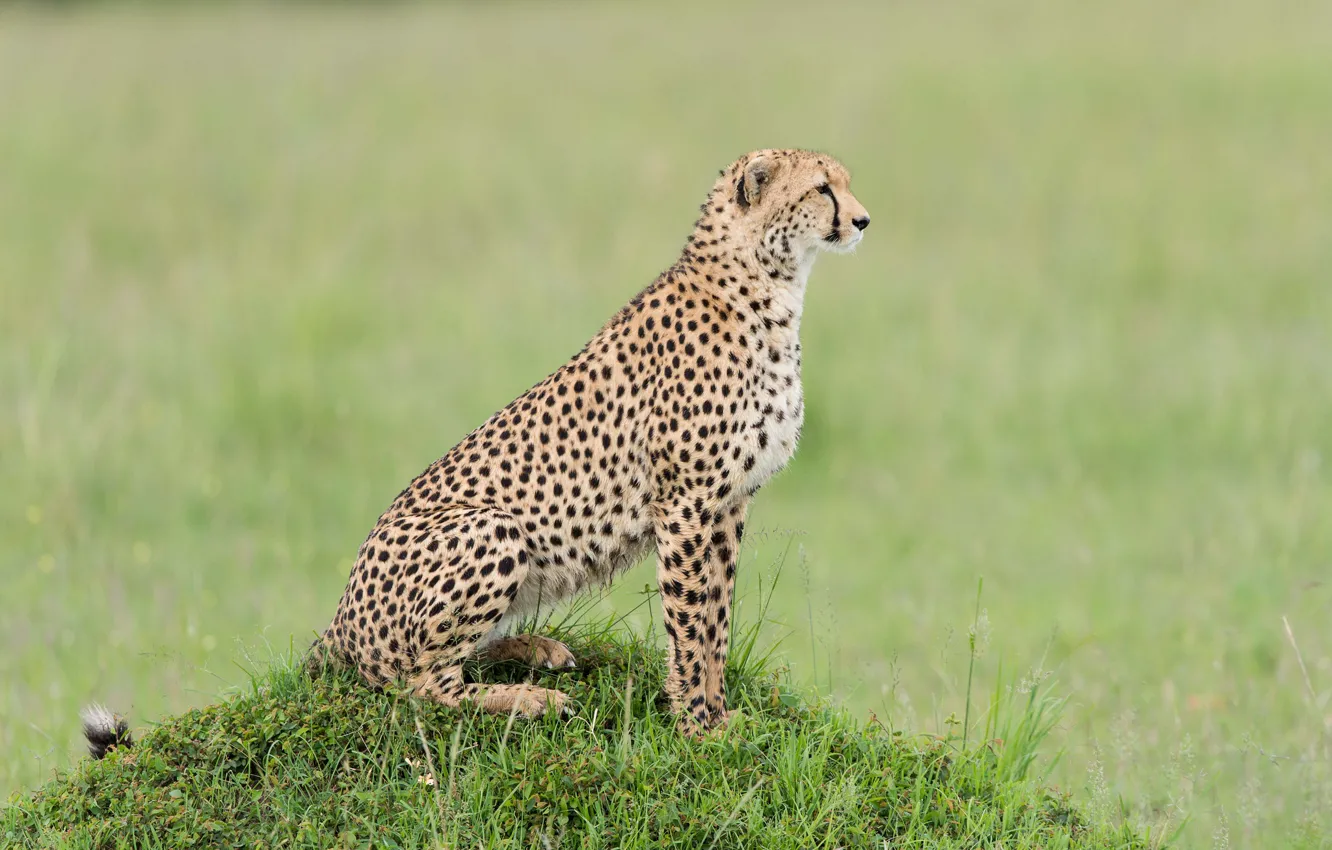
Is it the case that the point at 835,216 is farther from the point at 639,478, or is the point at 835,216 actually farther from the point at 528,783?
the point at 528,783

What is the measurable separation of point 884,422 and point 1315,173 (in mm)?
6921

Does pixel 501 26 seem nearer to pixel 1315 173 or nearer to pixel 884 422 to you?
pixel 1315 173

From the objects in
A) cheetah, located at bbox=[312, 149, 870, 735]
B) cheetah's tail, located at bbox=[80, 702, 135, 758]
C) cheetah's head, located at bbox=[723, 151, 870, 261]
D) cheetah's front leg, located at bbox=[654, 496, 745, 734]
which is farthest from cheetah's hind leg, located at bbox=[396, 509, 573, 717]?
cheetah's head, located at bbox=[723, 151, 870, 261]

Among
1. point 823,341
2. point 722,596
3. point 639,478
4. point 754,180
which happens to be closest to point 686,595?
point 722,596

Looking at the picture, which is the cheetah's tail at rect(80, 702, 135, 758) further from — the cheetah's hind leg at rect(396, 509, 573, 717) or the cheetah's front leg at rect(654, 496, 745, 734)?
the cheetah's front leg at rect(654, 496, 745, 734)

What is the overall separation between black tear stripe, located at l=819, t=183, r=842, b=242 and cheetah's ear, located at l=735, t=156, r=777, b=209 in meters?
0.17

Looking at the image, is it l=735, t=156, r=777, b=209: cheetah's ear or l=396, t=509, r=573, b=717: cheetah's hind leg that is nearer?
l=396, t=509, r=573, b=717: cheetah's hind leg

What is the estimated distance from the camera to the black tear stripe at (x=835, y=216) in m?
4.31

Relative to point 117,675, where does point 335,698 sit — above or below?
above

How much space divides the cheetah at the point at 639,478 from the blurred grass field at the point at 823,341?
0.47 m

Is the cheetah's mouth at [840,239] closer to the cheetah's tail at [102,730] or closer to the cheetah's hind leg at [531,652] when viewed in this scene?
the cheetah's hind leg at [531,652]

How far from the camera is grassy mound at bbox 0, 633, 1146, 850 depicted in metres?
4.09

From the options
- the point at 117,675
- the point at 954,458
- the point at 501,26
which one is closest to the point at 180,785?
the point at 117,675

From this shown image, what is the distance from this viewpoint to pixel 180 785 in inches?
166
